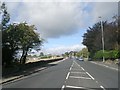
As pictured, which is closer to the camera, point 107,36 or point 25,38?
point 25,38

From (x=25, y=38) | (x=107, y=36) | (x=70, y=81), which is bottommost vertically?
(x=70, y=81)

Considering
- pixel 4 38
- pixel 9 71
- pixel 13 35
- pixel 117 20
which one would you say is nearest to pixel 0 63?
pixel 9 71

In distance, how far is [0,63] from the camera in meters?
34.8

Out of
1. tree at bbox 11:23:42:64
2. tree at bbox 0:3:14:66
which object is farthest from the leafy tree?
tree at bbox 0:3:14:66

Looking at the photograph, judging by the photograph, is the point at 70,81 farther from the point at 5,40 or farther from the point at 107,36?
the point at 107,36

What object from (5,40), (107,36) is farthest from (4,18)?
(107,36)

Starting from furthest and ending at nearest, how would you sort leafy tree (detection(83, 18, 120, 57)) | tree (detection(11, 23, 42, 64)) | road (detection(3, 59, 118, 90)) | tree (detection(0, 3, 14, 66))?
leafy tree (detection(83, 18, 120, 57)) → tree (detection(11, 23, 42, 64)) → tree (detection(0, 3, 14, 66)) → road (detection(3, 59, 118, 90))

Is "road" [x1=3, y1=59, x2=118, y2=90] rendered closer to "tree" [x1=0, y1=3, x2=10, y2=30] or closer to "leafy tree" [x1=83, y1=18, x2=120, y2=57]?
"tree" [x1=0, y1=3, x2=10, y2=30]

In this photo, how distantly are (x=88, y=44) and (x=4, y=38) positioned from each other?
280 ft

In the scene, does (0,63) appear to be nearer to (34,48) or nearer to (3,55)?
(3,55)

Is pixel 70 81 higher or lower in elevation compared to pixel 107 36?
lower

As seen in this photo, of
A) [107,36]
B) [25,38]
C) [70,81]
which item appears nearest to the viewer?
[70,81]

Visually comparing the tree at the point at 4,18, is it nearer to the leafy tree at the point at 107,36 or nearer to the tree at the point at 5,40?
the tree at the point at 5,40

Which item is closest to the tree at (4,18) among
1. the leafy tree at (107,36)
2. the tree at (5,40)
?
the tree at (5,40)
